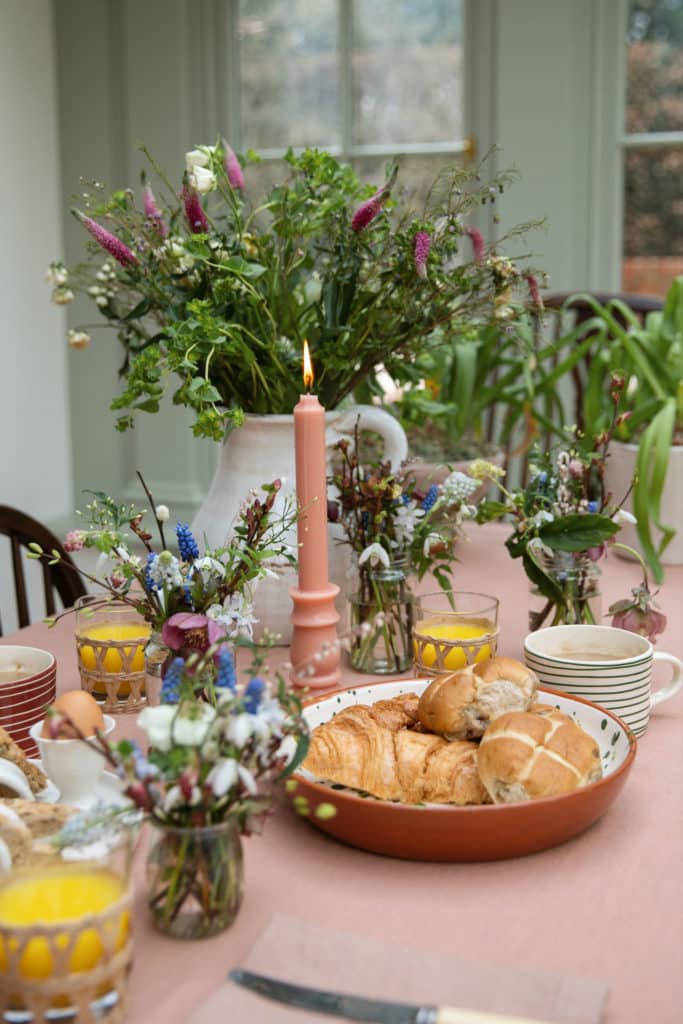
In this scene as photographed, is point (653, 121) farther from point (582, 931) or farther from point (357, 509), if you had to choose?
point (582, 931)

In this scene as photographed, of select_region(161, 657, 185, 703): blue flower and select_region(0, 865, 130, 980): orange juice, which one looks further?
select_region(161, 657, 185, 703): blue flower

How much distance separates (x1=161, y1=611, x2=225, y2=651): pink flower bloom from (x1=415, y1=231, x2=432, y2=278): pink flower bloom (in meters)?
0.44

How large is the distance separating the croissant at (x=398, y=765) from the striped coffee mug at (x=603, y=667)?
0.50 ft

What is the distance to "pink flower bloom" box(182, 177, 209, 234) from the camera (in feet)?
3.77

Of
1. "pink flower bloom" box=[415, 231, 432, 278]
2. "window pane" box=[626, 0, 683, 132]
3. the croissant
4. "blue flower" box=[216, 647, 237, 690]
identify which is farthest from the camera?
"window pane" box=[626, 0, 683, 132]

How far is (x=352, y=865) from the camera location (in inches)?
29.2

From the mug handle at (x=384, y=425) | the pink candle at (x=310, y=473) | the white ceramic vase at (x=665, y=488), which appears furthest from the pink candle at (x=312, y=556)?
the white ceramic vase at (x=665, y=488)

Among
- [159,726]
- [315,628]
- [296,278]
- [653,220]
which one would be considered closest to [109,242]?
[296,278]

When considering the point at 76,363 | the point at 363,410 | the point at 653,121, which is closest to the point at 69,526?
the point at 76,363

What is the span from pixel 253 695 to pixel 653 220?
2968 millimetres

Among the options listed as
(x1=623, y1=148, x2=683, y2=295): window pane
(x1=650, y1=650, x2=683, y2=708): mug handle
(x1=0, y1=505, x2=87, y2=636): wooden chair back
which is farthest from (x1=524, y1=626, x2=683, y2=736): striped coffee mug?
(x1=623, y1=148, x2=683, y2=295): window pane

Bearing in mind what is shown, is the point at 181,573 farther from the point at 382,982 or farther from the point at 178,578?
the point at 382,982

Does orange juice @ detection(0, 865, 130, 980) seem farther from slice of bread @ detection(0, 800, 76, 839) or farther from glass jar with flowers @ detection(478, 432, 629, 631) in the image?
glass jar with flowers @ detection(478, 432, 629, 631)

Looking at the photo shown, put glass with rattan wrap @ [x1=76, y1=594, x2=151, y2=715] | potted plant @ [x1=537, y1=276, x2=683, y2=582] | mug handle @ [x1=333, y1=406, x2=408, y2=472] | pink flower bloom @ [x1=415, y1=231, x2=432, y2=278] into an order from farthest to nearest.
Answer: potted plant @ [x1=537, y1=276, x2=683, y2=582] → mug handle @ [x1=333, y1=406, x2=408, y2=472] → pink flower bloom @ [x1=415, y1=231, x2=432, y2=278] → glass with rattan wrap @ [x1=76, y1=594, x2=151, y2=715]
